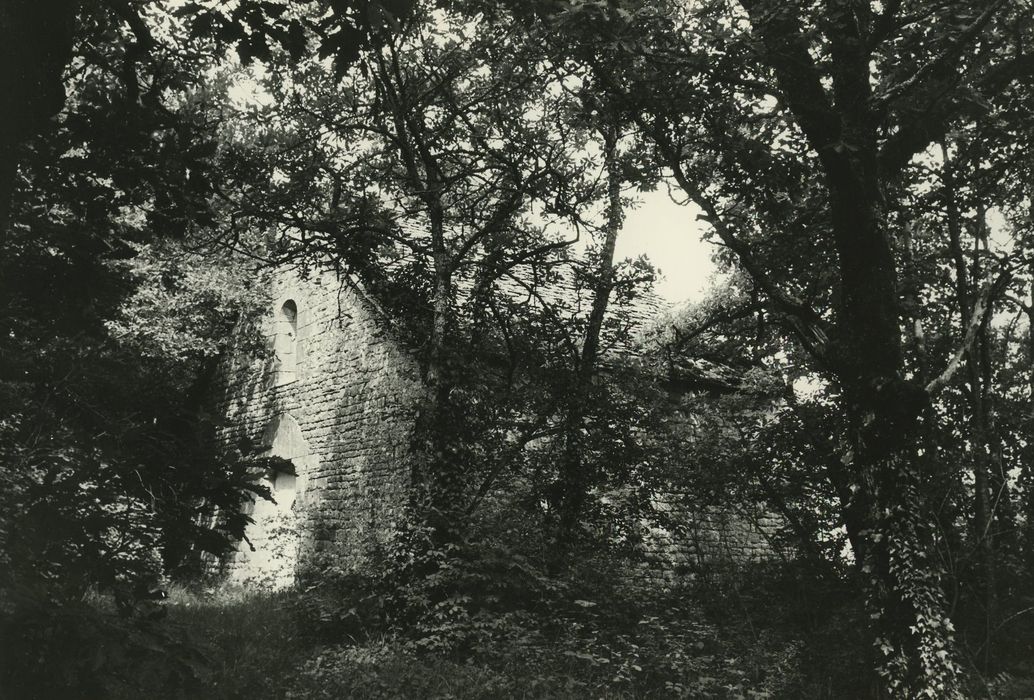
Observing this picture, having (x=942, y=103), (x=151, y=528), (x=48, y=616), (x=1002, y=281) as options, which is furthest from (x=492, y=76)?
(x=48, y=616)

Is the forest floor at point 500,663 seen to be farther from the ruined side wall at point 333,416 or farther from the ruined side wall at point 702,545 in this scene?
the ruined side wall at point 702,545

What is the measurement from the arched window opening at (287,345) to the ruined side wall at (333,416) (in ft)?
0.12

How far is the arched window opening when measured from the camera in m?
14.2

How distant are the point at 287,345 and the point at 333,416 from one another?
7.78 feet

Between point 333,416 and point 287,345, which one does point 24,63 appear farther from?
point 287,345

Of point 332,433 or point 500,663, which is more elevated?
point 332,433

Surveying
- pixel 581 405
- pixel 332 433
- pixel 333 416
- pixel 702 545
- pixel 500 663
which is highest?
pixel 333 416

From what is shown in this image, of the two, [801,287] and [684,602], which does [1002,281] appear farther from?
[684,602]

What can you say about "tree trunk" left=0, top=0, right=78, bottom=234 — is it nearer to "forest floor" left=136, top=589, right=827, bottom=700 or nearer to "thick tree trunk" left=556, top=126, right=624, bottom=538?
"forest floor" left=136, top=589, right=827, bottom=700

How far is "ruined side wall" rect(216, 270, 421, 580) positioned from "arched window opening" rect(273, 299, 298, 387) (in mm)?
35

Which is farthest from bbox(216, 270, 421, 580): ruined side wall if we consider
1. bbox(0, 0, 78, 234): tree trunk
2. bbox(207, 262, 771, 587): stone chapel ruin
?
bbox(0, 0, 78, 234): tree trunk

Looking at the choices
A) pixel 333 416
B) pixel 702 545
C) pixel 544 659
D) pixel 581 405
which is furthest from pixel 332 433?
pixel 702 545

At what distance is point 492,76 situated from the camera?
31.2 feet

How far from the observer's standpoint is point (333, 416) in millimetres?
12773
